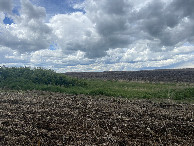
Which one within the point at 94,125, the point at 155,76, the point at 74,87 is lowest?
the point at 94,125

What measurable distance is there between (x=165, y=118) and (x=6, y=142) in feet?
30.6

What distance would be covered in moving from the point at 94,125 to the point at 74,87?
1651 centimetres

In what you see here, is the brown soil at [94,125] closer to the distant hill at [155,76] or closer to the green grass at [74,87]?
the green grass at [74,87]

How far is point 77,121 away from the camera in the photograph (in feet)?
38.7

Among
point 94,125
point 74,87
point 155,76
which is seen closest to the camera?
point 94,125

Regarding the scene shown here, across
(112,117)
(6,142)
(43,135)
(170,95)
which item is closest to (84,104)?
(112,117)

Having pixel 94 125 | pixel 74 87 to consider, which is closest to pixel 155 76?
pixel 74 87

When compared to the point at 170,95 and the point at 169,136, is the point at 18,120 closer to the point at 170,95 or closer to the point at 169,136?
the point at 169,136

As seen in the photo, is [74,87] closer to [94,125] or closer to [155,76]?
[94,125]

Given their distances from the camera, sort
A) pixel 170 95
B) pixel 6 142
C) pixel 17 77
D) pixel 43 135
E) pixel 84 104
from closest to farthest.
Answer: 1. pixel 6 142
2. pixel 43 135
3. pixel 84 104
4. pixel 170 95
5. pixel 17 77

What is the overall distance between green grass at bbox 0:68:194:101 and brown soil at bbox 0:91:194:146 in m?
5.49

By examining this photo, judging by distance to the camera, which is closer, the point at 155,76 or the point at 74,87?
the point at 74,87

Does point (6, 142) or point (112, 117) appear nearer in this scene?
point (6, 142)

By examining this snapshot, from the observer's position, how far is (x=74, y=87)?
27.3 meters
